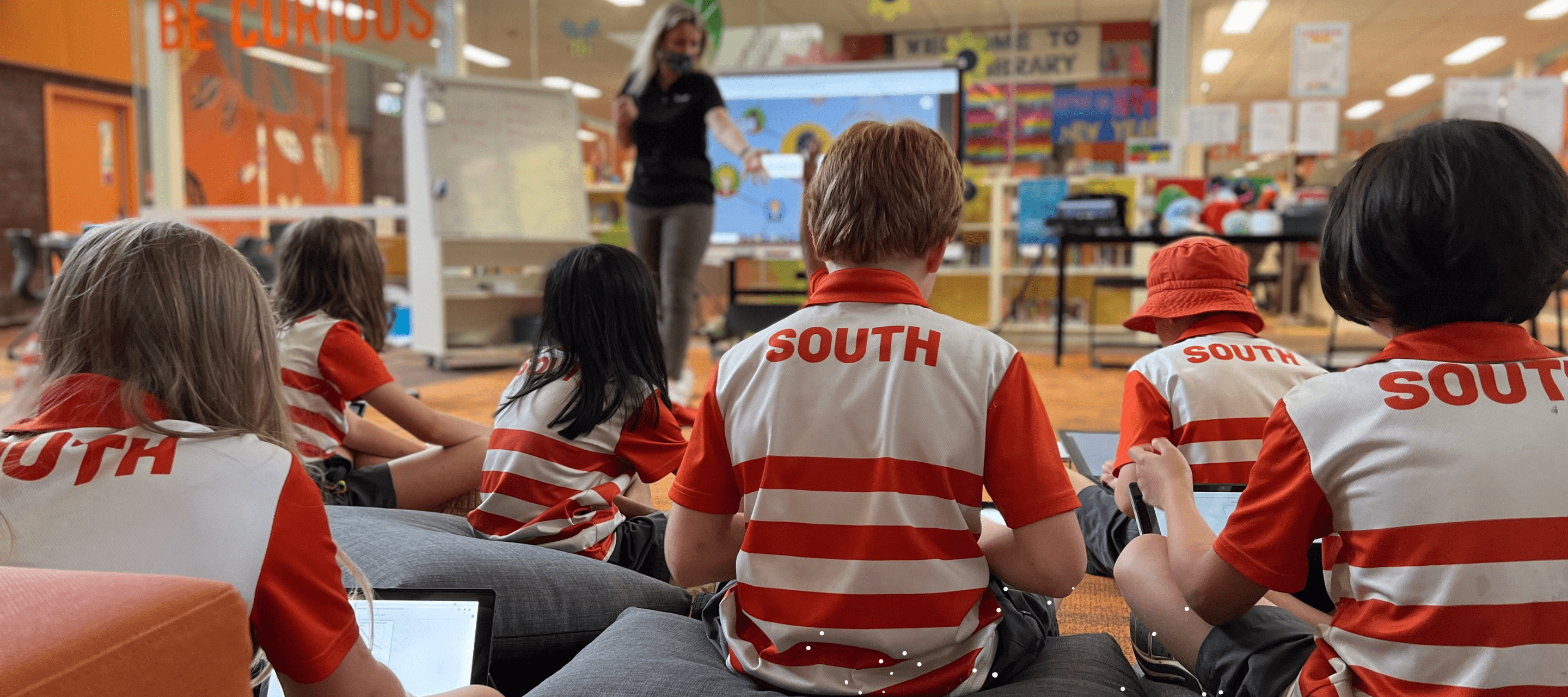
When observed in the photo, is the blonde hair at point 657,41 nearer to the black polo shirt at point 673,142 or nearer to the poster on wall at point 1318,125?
the black polo shirt at point 673,142

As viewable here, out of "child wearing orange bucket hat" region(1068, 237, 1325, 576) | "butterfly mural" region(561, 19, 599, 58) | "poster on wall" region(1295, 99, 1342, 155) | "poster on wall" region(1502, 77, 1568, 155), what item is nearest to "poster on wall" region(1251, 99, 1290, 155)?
"poster on wall" region(1295, 99, 1342, 155)

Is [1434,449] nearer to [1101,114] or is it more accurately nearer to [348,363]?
[348,363]

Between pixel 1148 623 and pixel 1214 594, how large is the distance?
173mm

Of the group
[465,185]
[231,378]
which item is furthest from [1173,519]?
[465,185]

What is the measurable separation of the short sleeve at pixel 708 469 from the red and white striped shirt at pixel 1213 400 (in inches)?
25.7

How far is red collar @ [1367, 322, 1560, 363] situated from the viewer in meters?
0.74

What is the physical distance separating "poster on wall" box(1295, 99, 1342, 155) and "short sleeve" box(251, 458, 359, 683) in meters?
6.85

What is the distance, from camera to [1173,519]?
37.3 inches

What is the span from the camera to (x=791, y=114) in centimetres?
579

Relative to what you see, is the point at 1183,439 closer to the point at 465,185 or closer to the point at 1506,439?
the point at 1506,439

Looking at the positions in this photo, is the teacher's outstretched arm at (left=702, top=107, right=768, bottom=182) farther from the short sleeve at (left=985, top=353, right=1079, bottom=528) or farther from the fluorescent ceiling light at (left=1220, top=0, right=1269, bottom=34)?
the fluorescent ceiling light at (left=1220, top=0, right=1269, bottom=34)

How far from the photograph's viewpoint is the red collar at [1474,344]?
74cm

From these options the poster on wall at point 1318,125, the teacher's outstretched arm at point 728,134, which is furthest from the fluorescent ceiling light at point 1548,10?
the teacher's outstretched arm at point 728,134

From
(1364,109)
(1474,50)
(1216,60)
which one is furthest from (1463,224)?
(1364,109)
